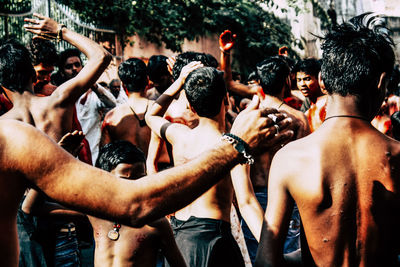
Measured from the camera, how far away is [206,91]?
2.97 m

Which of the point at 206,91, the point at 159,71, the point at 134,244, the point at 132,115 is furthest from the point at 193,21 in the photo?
the point at 134,244

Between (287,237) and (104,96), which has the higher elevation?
(104,96)

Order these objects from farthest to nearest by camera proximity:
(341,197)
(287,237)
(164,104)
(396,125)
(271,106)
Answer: (396,125) < (271,106) < (287,237) < (164,104) < (341,197)

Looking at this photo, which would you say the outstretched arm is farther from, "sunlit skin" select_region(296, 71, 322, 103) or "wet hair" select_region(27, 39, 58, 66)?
"sunlit skin" select_region(296, 71, 322, 103)

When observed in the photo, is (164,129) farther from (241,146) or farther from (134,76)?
(241,146)

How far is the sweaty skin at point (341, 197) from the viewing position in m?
1.85

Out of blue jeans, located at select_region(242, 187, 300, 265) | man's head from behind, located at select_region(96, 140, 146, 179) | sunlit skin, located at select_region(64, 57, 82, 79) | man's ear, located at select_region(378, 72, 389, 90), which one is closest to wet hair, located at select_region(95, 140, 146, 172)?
man's head from behind, located at select_region(96, 140, 146, 179)

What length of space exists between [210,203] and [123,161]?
623 mm

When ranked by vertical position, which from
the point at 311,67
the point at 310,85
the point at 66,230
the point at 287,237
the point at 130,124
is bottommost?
the point at 287,237

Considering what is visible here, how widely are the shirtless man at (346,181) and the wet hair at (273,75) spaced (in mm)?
2524

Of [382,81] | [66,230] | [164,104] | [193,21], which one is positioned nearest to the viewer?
[382,81]

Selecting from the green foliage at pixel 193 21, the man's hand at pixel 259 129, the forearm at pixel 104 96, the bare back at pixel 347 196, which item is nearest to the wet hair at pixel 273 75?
the forearm at pixel 104 96

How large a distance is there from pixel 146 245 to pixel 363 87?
155 centimetres

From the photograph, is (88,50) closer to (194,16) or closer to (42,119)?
(42,119)
